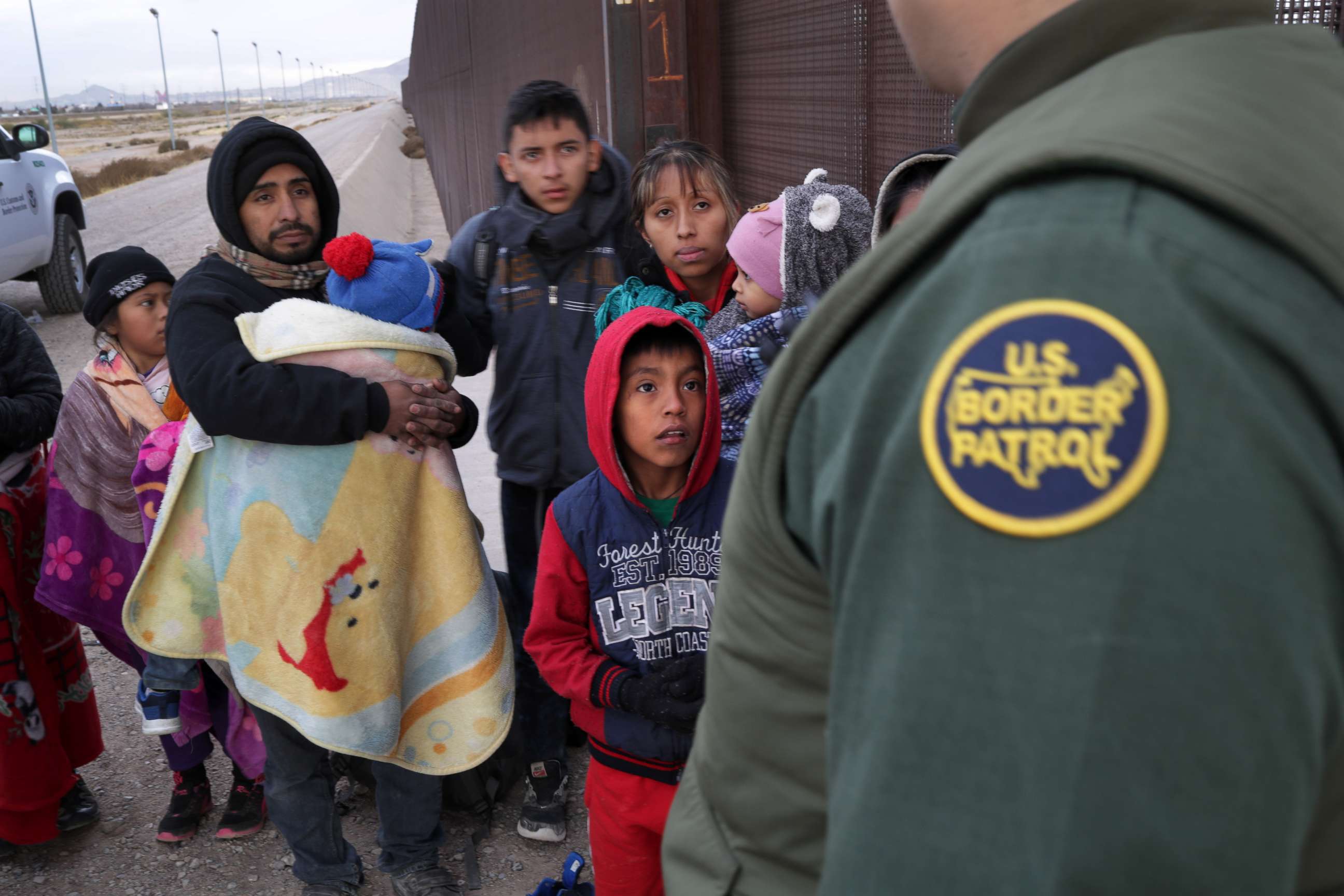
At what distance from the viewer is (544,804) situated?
10.6 feet

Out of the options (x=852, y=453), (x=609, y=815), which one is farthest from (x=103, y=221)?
(x=852, y=453)

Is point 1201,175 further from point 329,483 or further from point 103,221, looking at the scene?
point 103,221

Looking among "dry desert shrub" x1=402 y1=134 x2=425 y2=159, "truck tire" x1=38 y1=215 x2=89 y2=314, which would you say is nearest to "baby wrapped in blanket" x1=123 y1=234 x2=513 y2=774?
"truck tire" x1=38 y1=215 x2=89 y2=314

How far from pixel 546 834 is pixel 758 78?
3091mm

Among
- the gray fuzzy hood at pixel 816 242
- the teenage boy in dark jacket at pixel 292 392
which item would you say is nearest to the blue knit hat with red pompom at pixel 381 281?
the teenage boy in dark jacket at pixel 292 392

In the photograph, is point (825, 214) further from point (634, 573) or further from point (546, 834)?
point (546, 834)

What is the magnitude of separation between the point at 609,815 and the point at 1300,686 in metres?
2.07

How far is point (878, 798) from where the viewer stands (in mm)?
625

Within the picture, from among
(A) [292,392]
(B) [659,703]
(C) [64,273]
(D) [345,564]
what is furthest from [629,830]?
(C) [64,273]

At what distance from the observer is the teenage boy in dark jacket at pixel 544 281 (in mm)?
3133

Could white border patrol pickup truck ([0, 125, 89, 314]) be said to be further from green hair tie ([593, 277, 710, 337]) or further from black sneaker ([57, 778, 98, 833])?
green hair tie ([593, 277, 710, 337])

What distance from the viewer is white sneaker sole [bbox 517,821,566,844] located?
10.4 ft

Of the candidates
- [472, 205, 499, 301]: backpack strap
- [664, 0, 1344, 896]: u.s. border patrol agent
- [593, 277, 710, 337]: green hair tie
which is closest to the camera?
[664, 0, 1344, 896]: u.s. border patrol agent

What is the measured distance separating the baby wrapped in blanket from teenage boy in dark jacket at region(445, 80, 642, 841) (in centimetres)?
33
